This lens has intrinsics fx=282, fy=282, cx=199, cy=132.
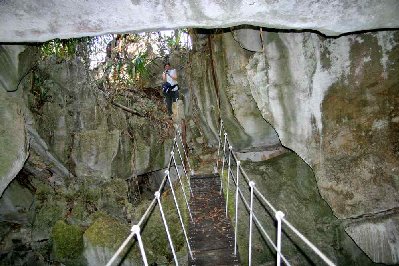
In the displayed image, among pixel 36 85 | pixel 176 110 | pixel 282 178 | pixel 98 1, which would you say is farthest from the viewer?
pixel 176 110

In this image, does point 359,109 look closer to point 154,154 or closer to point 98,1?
point 98,1

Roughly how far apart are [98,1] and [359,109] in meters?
3.95

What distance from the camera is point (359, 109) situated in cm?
439

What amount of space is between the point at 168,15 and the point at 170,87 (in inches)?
261

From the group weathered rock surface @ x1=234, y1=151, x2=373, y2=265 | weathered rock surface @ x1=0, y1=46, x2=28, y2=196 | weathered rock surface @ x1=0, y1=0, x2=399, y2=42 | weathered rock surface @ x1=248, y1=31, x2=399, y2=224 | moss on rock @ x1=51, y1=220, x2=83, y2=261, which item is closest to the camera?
weathered rock surface @ x1=0, y1=0, x2=399, y2=42

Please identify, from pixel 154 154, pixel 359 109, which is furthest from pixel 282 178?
pixel 154 154

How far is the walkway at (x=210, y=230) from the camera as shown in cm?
430

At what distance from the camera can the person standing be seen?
31.2 feet

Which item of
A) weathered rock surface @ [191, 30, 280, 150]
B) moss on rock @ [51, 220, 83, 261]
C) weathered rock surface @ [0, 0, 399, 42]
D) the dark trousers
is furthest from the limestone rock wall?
moss on rock @ [51, 220, 83, 261]

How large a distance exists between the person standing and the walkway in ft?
11.6

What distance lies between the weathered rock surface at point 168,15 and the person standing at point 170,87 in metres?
6.38

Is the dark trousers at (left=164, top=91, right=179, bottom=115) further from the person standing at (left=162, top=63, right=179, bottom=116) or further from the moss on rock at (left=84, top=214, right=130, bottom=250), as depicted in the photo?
the moss on rock at (left=84, top=214, right=130, bottom=250)

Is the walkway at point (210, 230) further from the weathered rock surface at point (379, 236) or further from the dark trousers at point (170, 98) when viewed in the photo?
the dark trousers at point (170, 98)

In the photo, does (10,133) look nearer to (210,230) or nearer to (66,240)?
(66,240)
